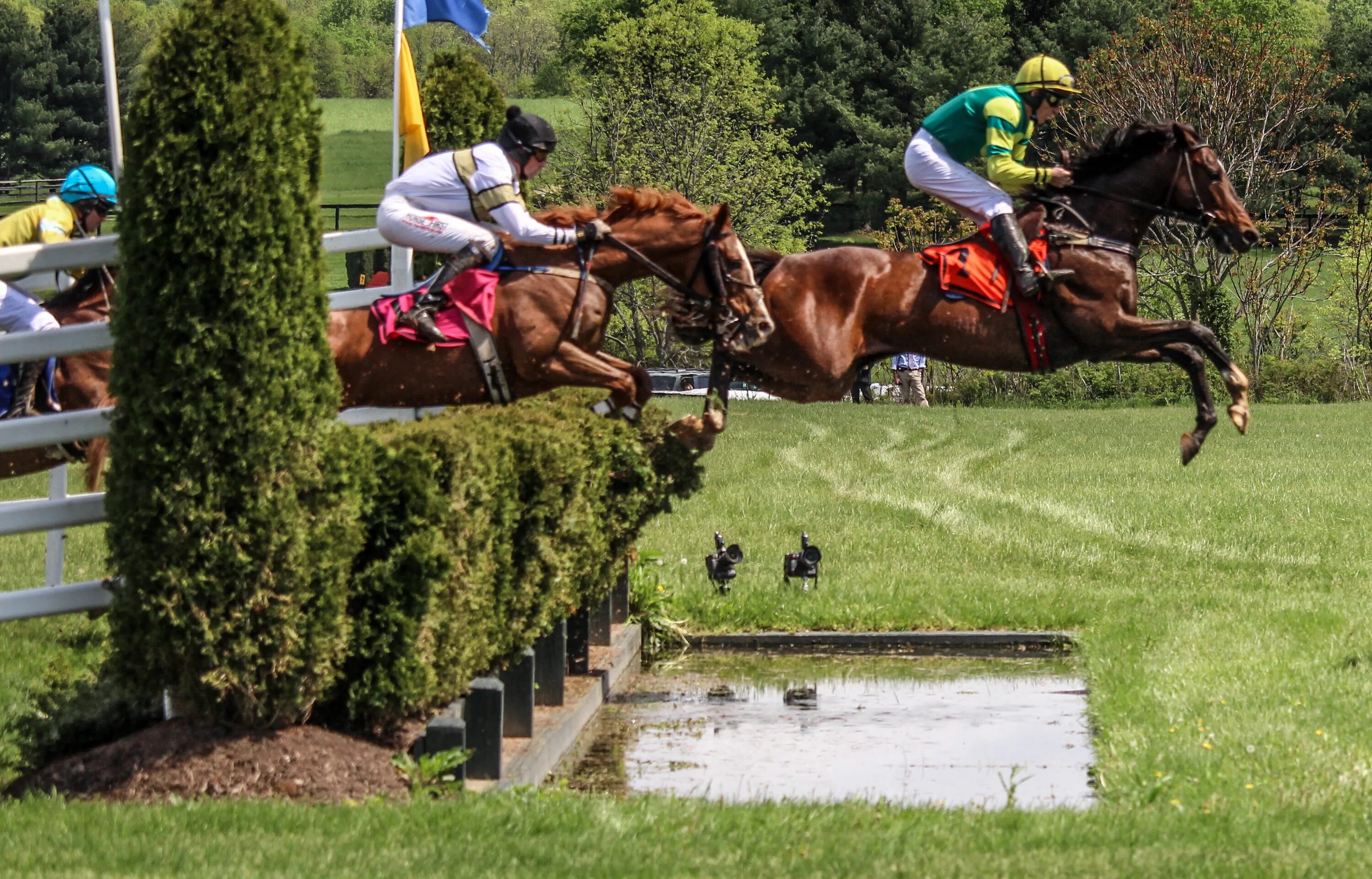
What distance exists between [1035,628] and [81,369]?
6503 millimetres

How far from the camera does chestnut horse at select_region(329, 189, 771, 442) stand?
9586 mm

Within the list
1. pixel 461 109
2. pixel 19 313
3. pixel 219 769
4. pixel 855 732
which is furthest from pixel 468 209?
pixel 219 769

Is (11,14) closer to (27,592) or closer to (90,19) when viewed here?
(90,19)

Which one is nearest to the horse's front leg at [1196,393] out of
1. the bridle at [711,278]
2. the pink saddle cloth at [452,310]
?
the bridle at [711,278]

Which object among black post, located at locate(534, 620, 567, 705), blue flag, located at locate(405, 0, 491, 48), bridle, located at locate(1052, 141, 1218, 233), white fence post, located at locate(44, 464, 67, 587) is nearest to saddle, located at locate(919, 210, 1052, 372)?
bridle, located at locate(1052, 141, 1218, 233)

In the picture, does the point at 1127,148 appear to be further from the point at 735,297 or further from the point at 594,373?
the point at 594,373

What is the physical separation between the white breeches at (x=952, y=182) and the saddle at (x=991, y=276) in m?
0.14

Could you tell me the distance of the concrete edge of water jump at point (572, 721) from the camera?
761 cm

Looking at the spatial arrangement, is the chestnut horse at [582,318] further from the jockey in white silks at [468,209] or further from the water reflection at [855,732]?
the water reflection at [855,732]

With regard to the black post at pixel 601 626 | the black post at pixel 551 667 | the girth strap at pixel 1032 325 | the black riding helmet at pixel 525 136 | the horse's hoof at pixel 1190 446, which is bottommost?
the black post at pixel 601 626

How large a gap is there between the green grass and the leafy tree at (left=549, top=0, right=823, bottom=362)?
A: 2027 centimetres

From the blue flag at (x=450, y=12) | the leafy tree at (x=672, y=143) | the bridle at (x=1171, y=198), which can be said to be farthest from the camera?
the leafy tree at (x=672, y=143)

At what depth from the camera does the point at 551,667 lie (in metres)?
9.24

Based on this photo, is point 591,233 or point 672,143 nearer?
point 591,233
